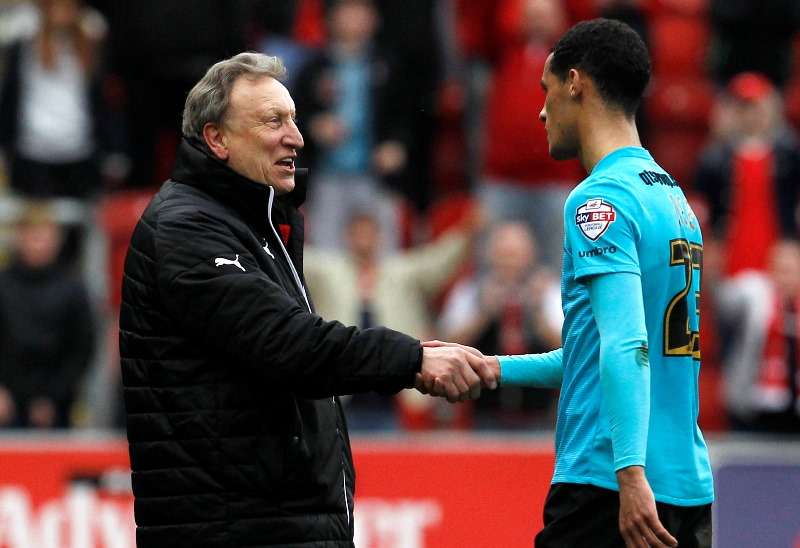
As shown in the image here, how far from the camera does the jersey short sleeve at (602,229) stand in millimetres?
4109

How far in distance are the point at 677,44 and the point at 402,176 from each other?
242cm

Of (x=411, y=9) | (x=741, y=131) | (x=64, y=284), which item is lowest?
(x=64, y=284)

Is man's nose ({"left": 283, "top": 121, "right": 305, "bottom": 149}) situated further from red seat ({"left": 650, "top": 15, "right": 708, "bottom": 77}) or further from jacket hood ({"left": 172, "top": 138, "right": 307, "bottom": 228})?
red seat ({"left": 650, "top": 15, "right": 708, "bottom": 77})

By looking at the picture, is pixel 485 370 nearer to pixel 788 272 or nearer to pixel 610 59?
pixel 610 59

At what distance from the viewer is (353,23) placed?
10.5 m

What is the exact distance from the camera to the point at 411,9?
439 inches

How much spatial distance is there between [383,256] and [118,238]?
187 centimetres

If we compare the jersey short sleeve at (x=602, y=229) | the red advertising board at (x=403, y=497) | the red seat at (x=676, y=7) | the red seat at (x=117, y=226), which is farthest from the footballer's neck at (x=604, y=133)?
the red seat at (x=676, y=7)

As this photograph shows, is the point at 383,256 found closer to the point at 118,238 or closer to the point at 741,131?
the point at 118,238

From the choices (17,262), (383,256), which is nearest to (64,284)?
(17,262)

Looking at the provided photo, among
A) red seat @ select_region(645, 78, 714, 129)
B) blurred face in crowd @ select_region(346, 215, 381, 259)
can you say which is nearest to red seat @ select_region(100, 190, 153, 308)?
blurred face in crowd @ select_region(346, 215, 381, 259)

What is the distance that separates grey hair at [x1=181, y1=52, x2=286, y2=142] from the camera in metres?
4.60

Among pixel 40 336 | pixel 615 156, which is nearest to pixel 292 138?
pixel 615 156

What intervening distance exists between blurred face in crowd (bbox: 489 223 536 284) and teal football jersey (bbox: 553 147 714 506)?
5.10 meters
